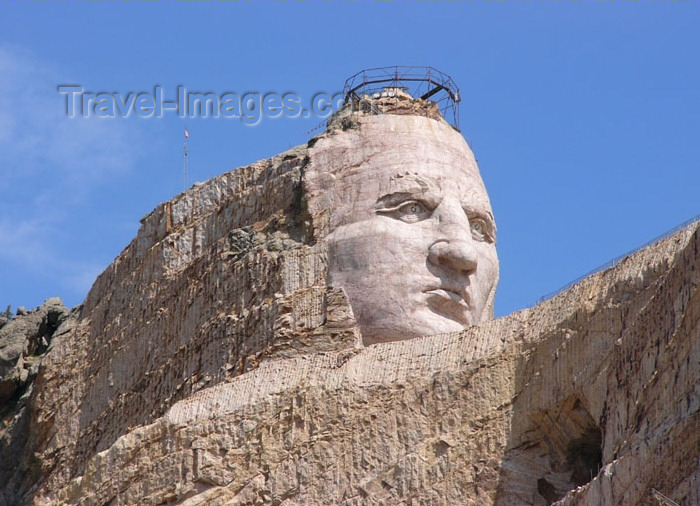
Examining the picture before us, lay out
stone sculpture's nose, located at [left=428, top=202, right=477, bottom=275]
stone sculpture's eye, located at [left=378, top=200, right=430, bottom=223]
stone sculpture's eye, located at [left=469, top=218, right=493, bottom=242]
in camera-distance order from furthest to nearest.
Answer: stone sculpture's eye, located at [left=469, top=218, right=493, bottom=242], stone sculpture's eye, located at [left=378, top=200, right=430, bottom=223], stone sculpture's nose, located at [left=428, top=202, right=477, bottom=275]

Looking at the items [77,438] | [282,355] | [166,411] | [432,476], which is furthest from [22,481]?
[432,476]

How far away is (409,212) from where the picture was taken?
31.5m

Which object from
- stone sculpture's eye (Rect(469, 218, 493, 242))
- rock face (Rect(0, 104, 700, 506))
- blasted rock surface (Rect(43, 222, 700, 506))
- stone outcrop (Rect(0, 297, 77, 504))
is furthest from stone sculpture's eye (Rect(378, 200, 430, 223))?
stone outcrop (Rect(0, 297, 77, 504))

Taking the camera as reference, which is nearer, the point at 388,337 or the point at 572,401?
the point at 572,401

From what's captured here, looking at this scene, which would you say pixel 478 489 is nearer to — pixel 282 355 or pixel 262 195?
pixel 282 355

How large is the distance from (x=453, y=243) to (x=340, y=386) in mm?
3376

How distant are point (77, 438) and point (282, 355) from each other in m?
6.35

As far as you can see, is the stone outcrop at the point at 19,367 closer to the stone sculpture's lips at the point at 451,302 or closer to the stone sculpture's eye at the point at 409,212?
the stone sculpture's eye at the point at 409,212

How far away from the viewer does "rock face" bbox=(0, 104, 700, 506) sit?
80.2 ft

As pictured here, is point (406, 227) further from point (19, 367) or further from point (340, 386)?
point (19, 367)

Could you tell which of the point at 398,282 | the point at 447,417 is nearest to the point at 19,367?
the point at 398,282

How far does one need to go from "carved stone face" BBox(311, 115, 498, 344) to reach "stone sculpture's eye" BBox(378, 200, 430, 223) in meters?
0.01

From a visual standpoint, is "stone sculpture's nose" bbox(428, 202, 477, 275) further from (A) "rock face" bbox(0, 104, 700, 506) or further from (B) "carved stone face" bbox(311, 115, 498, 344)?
(A) "rock face" bbox(0, 104, 700, 506)

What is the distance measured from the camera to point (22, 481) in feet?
120
